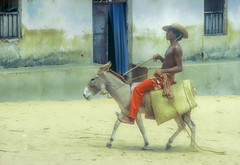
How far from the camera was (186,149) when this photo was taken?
461 inches

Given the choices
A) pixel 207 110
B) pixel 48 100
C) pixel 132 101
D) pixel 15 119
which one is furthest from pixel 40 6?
pixel 132 101

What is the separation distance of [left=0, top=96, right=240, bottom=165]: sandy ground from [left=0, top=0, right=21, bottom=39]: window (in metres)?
1.67

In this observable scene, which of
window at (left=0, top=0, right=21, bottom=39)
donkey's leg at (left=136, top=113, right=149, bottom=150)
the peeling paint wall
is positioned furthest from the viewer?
the peeling paint wall

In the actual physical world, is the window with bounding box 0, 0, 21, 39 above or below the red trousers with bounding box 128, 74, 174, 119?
above

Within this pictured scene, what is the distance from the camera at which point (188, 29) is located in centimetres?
1772

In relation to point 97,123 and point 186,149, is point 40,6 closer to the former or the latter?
point 97,123

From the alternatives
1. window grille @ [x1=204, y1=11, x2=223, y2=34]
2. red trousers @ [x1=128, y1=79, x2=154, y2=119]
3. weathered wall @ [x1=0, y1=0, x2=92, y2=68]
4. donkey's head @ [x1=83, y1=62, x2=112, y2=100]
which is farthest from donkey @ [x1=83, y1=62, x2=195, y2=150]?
A: window grille @ [x1=204, y1=11, x2=223, y2=34]

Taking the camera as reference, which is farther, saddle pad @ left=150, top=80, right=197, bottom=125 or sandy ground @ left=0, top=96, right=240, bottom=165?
saddle pad @ left=150, top=80, right=197, bottom=125

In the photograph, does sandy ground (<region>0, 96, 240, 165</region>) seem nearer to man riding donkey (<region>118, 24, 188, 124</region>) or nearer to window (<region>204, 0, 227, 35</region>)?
man riding donkey (<region>118, 24, 188, 124</region>)

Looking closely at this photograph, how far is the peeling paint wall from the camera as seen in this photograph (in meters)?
17.2

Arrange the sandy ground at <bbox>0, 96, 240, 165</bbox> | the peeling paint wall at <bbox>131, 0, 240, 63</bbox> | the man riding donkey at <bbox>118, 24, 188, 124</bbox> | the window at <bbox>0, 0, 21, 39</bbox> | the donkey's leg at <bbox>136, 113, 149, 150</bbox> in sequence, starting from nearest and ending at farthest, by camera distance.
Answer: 1. the sandy ground at <bbox>0, 96, 240, 165</bbox>
2. the man riding donkey at <bbox>118, 24, 188, 124</bbox>
3. the donkey's leg at <bbox>136, 113, 149, 150</bbox>
4. the window at <bbox>0, 0, 21, 39</bbox>
5. the peeling paint wall at <bbox>131, 0, 240, 63</bbox>

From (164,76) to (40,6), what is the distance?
234 inches

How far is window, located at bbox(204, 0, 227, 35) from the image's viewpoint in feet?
60.0

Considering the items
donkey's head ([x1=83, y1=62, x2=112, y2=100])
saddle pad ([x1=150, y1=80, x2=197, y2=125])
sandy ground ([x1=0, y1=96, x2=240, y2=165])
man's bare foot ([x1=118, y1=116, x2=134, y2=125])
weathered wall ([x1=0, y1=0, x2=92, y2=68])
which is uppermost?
weathered wall ([x1=0, y1=0, x2=92, y2=68])
